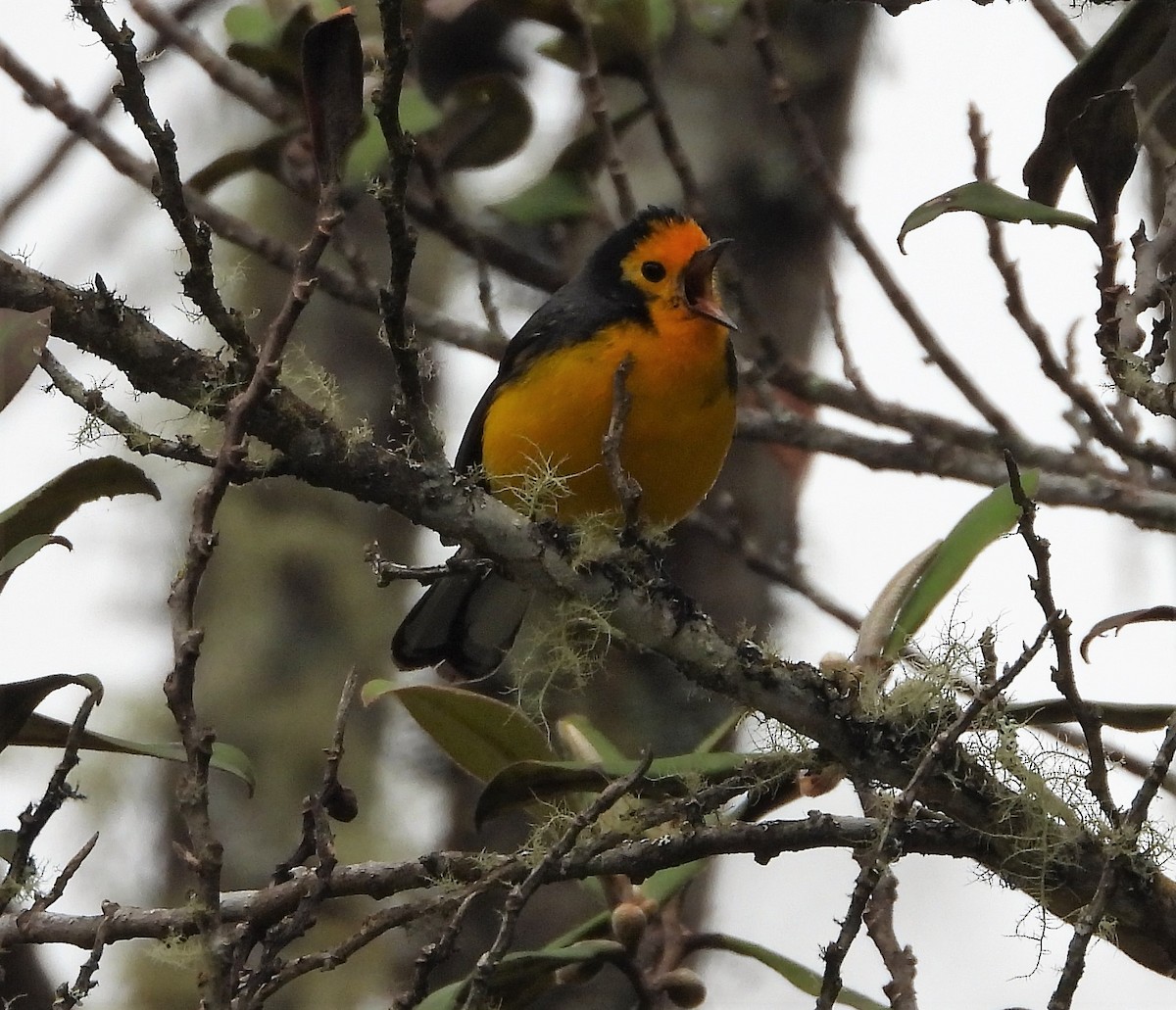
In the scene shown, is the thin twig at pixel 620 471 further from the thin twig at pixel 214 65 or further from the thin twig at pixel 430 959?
the thin twig at pixel 214 65

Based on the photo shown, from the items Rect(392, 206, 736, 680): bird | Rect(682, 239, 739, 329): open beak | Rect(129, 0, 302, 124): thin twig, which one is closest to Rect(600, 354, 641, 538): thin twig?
Rect(392, 206, 736, 680): bird

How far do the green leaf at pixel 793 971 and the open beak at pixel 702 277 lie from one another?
1620 mm

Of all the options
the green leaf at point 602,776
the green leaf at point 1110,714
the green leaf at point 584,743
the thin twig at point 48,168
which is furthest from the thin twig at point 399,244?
the thin twig at point 48,168

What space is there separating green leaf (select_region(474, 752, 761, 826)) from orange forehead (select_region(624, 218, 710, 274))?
1699mm

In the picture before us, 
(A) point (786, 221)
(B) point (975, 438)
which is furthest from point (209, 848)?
(A) point (786, 221)

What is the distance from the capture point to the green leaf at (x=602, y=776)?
221cm

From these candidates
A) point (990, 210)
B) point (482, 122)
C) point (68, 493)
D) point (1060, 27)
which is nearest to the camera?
point (68, 493)

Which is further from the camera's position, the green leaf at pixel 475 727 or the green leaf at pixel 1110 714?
the green leaf at pixel 475 727

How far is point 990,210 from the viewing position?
7.18 feet

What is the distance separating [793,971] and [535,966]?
0.41m

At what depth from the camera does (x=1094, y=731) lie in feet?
5.95

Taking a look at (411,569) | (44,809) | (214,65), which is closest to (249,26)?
(214,65)

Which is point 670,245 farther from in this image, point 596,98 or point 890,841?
point 890,841

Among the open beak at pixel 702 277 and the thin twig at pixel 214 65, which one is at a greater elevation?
the thin twig at pixel 214 65
